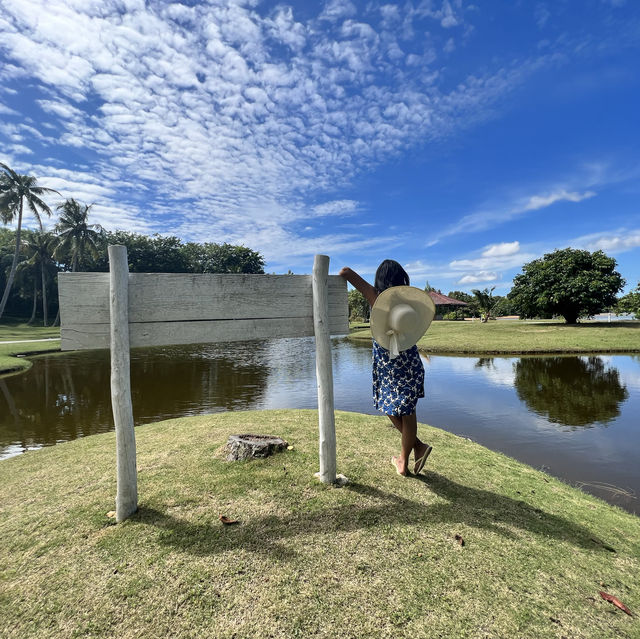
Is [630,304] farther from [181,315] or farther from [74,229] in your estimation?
[74,229]

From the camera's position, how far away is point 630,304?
29953 mm

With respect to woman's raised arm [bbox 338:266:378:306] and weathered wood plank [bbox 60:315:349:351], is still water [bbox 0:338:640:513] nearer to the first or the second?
woman's raised arm [bbox 338:266:378:306]

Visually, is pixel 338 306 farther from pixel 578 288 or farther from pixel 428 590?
pixel 578 288

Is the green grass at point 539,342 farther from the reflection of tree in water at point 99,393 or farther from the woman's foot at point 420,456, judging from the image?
the woman's foot at point 420,456

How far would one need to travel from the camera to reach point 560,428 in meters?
6.78

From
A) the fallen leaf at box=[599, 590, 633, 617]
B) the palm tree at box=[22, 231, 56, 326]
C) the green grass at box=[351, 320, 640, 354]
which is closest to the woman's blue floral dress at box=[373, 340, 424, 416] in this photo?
the fallen leaf at box=[599, 590, 633, 617]

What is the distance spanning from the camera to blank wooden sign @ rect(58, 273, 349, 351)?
8.28 ft

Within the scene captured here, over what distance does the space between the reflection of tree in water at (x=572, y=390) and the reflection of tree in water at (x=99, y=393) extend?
24.6 ft

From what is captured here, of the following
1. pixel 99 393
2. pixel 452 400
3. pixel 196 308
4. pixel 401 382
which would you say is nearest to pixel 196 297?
pixel 196 308

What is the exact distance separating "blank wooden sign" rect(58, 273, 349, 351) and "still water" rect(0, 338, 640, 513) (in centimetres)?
432

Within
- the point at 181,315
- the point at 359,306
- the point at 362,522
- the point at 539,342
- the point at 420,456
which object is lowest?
the point at 539,342

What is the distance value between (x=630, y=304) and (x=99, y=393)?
3960cm

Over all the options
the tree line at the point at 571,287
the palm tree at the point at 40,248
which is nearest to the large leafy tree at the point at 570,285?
the tree line at the point at 571,287

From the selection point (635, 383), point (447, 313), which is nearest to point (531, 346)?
point (635, 383)
